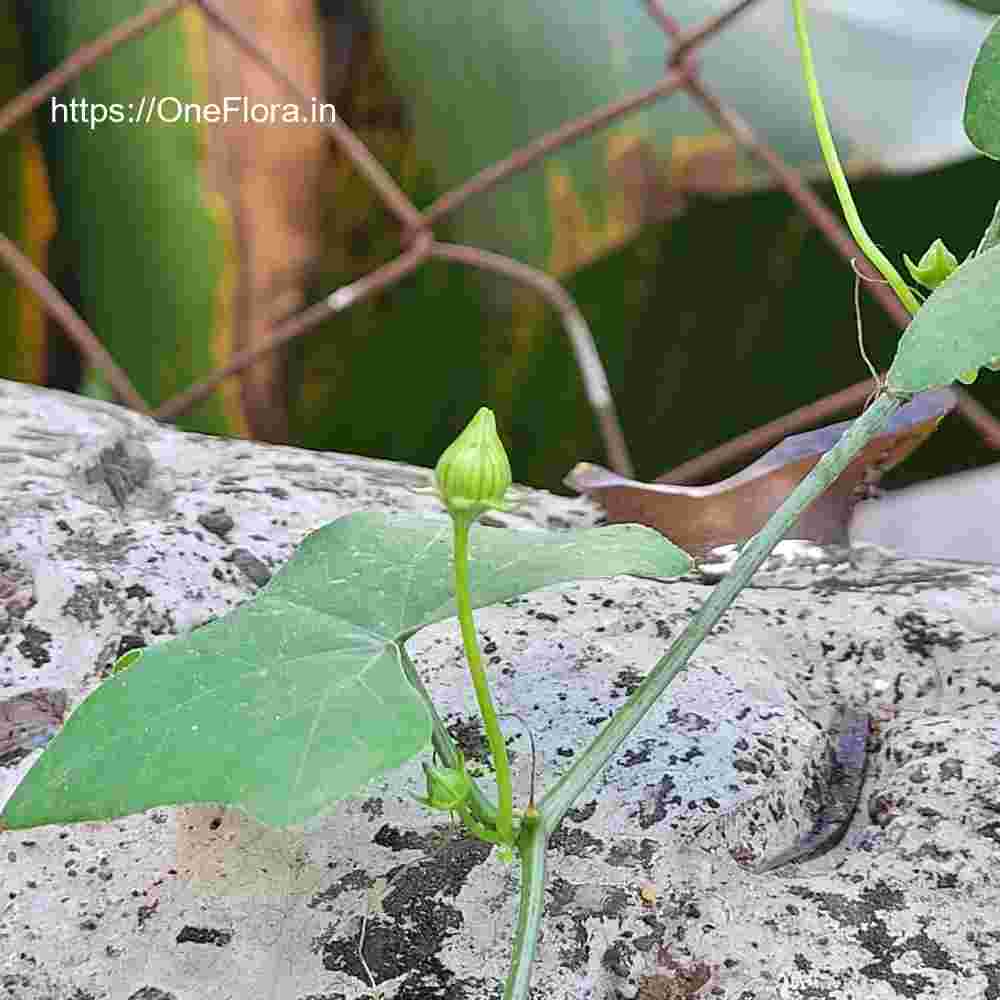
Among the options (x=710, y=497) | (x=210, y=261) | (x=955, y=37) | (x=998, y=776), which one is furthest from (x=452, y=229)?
(x=998, y=776)

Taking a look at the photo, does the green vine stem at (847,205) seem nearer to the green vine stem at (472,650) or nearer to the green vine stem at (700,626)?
the green vine stem at (700,626)

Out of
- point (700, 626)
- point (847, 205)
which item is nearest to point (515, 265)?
point (847, 205)

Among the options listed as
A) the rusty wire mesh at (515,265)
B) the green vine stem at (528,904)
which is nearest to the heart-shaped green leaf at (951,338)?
the green vine stem at (528,904)

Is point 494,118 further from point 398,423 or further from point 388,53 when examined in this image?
point 398,423
